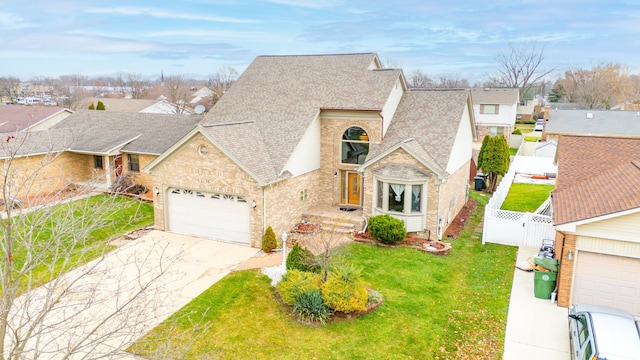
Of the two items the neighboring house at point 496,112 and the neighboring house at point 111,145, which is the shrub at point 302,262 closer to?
the neighboring house at point 111,145

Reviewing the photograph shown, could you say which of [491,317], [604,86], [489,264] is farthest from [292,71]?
[604,86]

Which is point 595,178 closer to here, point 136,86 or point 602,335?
point 602,335

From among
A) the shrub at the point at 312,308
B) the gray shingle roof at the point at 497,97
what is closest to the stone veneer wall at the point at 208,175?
the shrub at the point at 312,308

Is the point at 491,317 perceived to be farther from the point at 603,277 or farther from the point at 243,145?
the point at 243,145

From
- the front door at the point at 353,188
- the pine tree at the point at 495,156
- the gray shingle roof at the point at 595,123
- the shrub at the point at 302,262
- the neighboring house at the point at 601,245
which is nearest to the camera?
the neighboring house at the point at 601,245

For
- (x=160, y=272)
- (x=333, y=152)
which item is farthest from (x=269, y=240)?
→ (x=333, y=152)
